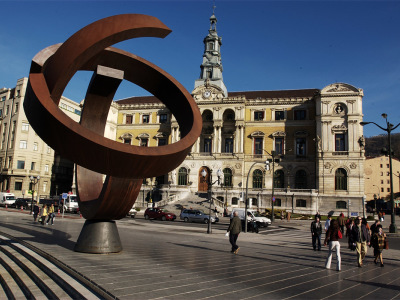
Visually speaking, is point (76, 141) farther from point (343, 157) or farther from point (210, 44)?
point (210, 44)

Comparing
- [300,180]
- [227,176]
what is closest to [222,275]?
[227,176]

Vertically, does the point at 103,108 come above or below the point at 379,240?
above

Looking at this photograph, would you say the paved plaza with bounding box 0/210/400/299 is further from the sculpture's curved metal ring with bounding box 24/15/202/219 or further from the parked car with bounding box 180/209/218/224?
the parked car with bounding box 180/209/218/224

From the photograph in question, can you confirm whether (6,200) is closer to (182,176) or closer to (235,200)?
(182,176)

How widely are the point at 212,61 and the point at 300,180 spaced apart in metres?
27.3

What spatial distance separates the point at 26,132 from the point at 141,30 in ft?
186

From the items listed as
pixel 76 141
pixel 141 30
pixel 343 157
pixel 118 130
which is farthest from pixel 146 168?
pixel 118 130

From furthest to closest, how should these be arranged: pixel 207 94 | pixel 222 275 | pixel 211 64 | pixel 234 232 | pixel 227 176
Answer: pixel 211 64, pixel 207 94, pixel 227 176, pixel 234 232, pixel 222 275

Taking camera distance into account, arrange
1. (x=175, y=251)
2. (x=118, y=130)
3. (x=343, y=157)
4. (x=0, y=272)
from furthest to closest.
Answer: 1. (x=118, y=130)
2. (x=343, y=157)
3. (x=175, y=251)
4. (x=0, y=272)

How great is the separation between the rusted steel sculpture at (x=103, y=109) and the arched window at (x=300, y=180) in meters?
42.0

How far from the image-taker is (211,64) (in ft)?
200

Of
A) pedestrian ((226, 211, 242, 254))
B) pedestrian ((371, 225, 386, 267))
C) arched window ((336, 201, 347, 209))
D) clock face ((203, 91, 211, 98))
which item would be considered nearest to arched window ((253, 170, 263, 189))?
arched window ((336, 201, 347, 209))

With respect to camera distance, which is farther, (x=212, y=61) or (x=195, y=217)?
(x=212, y=61)

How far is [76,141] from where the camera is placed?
8.02 m
